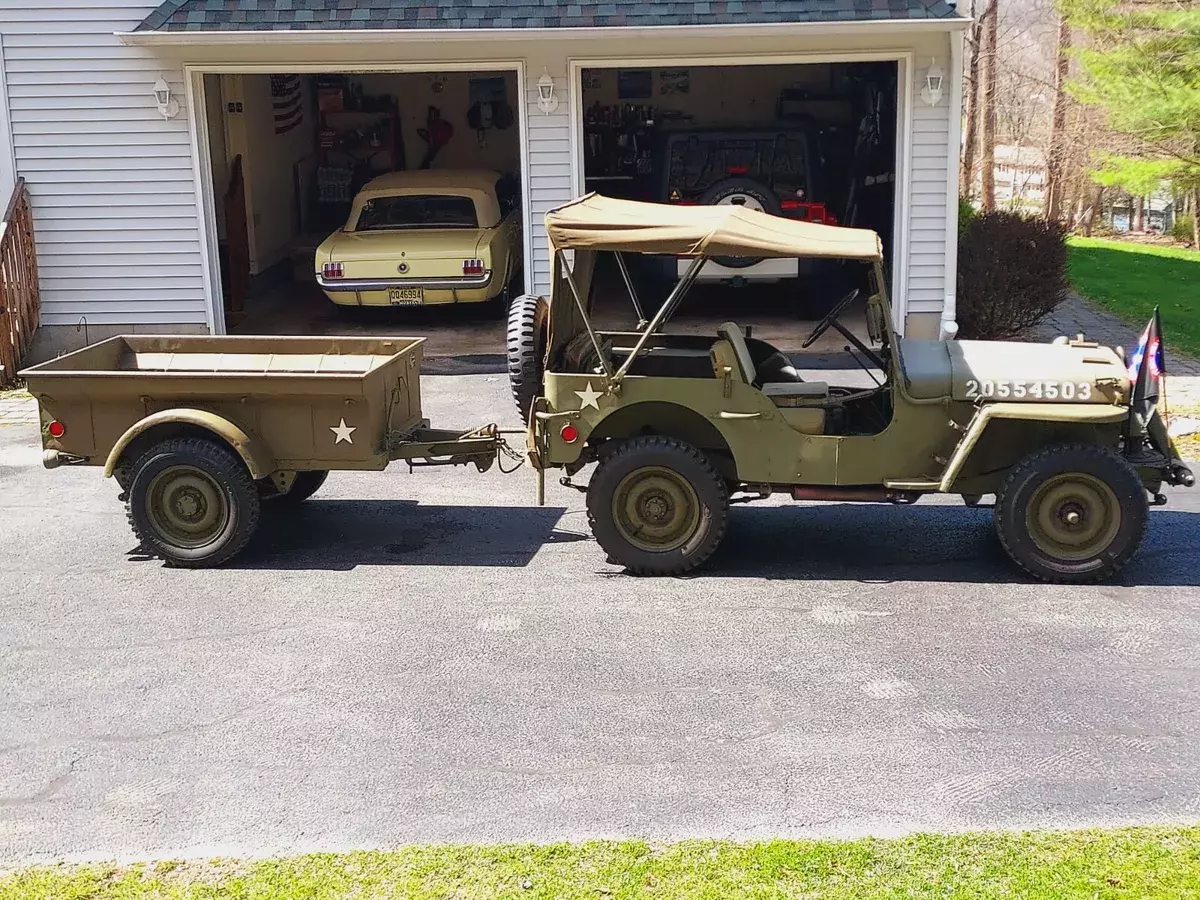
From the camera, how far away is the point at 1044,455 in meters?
7.14

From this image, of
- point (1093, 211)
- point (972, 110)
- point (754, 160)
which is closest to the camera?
point (754, 160)

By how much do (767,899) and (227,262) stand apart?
1347 centimetres

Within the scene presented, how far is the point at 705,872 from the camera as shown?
14.8 ft

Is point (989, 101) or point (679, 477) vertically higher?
point (989, 101)

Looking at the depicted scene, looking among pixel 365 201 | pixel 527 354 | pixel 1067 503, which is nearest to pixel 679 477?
pixel 527 354

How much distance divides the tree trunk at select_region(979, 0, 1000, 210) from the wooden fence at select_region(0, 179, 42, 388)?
20798 mm

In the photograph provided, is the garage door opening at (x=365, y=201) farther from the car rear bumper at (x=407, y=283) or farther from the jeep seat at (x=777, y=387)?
the jeep seat at (x=777, y=387)

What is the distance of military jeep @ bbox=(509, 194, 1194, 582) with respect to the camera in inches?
281

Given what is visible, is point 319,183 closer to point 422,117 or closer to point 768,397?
point 422,117

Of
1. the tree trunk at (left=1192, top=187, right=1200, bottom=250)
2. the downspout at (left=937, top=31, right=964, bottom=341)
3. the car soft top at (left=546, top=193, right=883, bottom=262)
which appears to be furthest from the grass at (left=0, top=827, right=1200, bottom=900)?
the tree trunk at (left=1192, top=187, right=1200, bottom=250)

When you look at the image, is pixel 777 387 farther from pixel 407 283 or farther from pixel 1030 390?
pixel 407 283

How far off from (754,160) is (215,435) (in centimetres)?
951

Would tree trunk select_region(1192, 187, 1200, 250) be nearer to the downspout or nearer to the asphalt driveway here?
the downspout

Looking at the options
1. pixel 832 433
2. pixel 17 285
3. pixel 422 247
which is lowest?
pixel 832 433
